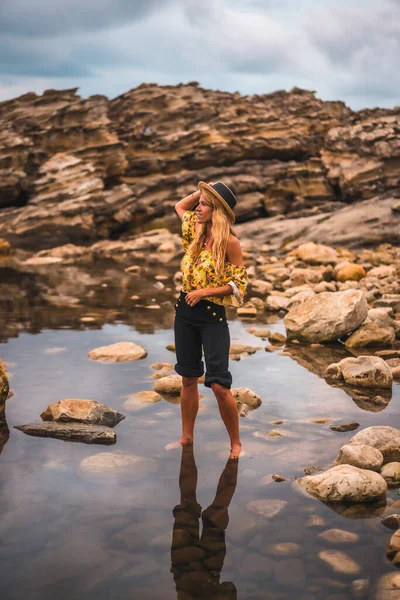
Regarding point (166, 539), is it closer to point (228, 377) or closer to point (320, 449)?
point (228, 377)

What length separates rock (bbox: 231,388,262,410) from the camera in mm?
7676

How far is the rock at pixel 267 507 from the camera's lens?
195 inches

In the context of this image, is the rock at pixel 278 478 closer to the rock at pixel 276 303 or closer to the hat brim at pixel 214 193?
the hat brim at pixel 214 193

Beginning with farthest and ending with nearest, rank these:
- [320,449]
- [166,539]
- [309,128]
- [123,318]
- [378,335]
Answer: [309,128], [123,318], [378,335], [320,449], [166,539]

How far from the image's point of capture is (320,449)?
6.29m

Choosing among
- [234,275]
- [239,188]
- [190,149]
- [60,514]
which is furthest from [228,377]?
[190,149]

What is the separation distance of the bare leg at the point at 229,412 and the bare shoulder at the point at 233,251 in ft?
3.92

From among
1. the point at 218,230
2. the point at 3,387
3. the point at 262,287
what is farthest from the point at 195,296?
the point at 262,287

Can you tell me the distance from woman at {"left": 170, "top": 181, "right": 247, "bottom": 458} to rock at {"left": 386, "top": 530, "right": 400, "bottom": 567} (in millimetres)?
2000

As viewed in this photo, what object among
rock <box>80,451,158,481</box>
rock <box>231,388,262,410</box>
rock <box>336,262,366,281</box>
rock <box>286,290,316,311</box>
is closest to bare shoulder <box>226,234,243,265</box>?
rock <box>80,451,158,481</box>

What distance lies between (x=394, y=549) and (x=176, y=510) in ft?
5.56

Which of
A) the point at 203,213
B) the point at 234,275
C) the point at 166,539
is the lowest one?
the point at 166,539

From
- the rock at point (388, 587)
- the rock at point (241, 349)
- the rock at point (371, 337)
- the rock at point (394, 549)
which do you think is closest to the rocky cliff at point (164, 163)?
the rock at point (371, 337)

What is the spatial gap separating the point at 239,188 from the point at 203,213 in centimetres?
3568
